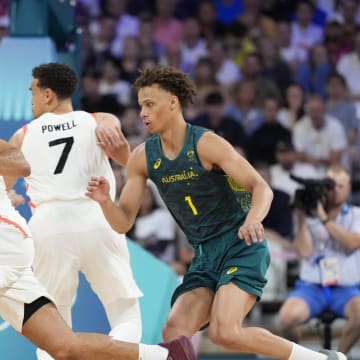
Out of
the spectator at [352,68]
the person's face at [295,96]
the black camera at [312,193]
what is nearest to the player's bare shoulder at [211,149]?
the black camera at [312,193]

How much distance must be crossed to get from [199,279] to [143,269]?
2.29 meters

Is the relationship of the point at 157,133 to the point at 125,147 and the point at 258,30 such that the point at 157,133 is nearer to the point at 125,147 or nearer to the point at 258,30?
the point at 125,147

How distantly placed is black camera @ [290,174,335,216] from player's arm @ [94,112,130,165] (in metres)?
2.31

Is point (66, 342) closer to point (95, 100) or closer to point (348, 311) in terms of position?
point (348, 311)

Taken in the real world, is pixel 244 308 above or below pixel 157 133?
below

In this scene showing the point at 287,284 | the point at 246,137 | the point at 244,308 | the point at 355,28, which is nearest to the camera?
the point at 244,308

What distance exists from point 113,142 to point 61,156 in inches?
16.1

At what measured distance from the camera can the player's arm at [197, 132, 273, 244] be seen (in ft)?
19.1

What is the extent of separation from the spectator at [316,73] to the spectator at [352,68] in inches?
8.5

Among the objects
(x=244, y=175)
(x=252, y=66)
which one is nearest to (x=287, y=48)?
(x=252, y=66)

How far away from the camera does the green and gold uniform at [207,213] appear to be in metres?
6.32

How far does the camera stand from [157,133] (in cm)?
669

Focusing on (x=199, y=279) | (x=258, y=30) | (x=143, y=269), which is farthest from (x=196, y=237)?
(x=258, y=30)

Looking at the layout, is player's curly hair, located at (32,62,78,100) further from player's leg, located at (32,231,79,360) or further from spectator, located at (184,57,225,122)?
spectator, located at (184,57,225,122)
